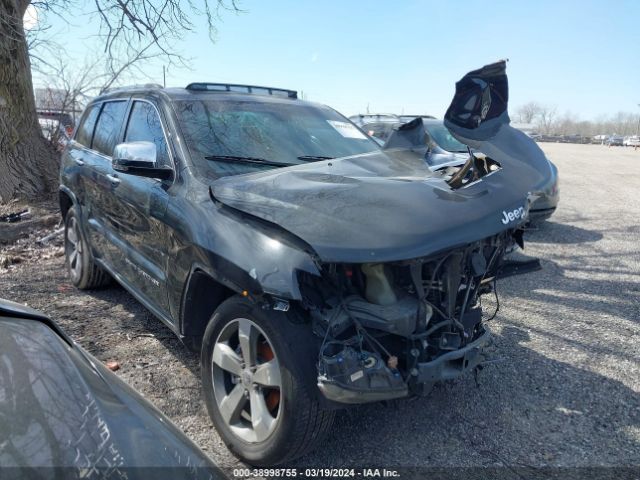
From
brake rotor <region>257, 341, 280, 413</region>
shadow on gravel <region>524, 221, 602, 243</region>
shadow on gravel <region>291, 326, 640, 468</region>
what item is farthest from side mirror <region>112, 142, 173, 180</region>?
shadow on gravel <region>524, 221, 602, 243</region>

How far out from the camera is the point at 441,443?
2893 mm

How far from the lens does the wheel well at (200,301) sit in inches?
117

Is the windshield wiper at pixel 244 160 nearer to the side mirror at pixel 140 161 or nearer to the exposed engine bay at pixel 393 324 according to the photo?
the side mirror at pixel 140 161

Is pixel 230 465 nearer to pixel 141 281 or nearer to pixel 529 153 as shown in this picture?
pixel 141 281

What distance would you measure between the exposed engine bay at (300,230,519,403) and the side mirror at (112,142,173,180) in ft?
4.50

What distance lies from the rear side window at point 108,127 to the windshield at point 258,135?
1104 mm

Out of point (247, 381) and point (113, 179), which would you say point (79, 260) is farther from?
point (247, 381)

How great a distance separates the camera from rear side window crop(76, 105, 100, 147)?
207 inches

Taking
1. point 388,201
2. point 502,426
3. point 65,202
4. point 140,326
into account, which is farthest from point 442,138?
point 388,201

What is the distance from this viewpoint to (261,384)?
2596mm

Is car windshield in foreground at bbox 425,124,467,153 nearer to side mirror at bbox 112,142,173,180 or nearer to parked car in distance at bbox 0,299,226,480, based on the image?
side mirror at bbox 112,142,173,180

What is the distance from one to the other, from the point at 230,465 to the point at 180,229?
53.2 inches

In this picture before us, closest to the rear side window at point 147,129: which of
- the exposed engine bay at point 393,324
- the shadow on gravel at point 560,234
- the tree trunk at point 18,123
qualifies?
the exposed engine bay at point 393,324

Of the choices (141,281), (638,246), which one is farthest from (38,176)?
(638,246)
